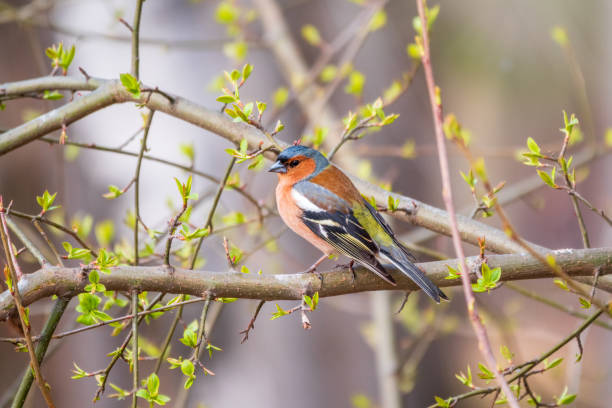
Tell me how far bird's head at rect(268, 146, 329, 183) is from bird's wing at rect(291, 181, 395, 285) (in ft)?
0.24

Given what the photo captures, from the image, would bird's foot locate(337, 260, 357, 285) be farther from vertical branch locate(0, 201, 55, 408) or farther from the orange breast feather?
vertical branch locate(0, 201, 55, 408)

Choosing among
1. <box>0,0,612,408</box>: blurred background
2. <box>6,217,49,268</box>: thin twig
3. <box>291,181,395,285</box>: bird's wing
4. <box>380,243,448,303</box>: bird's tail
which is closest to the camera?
<box>6,217,49,268</box>: thin twig

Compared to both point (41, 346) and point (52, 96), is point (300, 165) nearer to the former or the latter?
point (52, 96)

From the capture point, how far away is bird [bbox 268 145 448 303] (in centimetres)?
316

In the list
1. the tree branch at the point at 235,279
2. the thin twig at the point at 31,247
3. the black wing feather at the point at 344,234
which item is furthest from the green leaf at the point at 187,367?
the black wing feather at the point at 344,234

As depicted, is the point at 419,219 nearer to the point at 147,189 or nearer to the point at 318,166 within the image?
the point at 318,166

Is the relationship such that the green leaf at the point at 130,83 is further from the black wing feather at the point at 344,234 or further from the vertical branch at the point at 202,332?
the black wing feather at the point at 344,234

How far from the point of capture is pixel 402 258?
9.49 ft

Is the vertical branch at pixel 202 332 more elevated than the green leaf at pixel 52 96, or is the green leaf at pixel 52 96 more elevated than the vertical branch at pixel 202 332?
the green leaf at pixel 52 96

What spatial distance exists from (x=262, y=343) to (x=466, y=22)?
9.63 m

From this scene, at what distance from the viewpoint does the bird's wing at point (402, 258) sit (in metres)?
2.59

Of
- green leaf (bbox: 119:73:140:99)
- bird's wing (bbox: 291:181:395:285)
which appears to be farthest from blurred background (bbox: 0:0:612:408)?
green leaf (bbox: 119:73:140:99)

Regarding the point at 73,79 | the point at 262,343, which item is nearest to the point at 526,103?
the point at 262,343

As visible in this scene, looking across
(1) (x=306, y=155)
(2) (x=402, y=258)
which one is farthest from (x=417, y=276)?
(1) (x=306, y=155)
